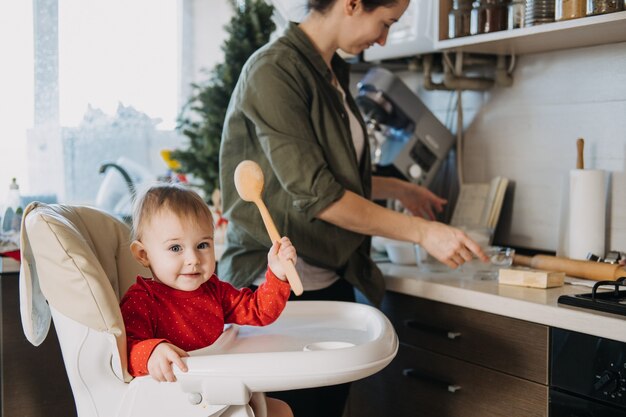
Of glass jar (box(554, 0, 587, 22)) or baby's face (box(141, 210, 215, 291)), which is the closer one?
baby's face (box(141, 210, 215, 291))

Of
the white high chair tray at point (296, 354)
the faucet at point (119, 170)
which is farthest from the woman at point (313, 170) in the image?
the faucet at point (119, 170)

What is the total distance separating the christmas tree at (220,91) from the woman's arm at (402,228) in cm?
82

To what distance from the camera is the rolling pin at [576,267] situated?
1.85 m

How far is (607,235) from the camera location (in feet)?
6.78

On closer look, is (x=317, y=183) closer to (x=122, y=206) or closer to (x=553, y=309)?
(x=553, y=309)

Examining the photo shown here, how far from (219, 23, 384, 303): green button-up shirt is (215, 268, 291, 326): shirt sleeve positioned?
0.30 metres

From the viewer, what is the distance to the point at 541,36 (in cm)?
195

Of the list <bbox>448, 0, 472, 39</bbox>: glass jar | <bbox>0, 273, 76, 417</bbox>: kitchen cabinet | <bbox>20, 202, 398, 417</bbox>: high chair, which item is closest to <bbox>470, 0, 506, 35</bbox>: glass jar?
<bbox>448, 0, 472, 39</bbox>: glass jar

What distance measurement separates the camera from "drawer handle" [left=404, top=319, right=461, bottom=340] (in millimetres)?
1864

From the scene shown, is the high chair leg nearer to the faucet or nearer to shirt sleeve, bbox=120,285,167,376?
shirt sleeve, bbox=120,285,167,376

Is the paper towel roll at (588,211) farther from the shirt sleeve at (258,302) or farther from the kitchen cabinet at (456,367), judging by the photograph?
the shirt sleeve at (258,302)

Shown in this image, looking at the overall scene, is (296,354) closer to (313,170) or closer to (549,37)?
(313,170)

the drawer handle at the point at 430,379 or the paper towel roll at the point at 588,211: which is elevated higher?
the paper towel roll at the point at 588,211

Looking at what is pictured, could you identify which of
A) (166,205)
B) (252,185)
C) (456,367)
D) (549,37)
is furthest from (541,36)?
(166,205)
